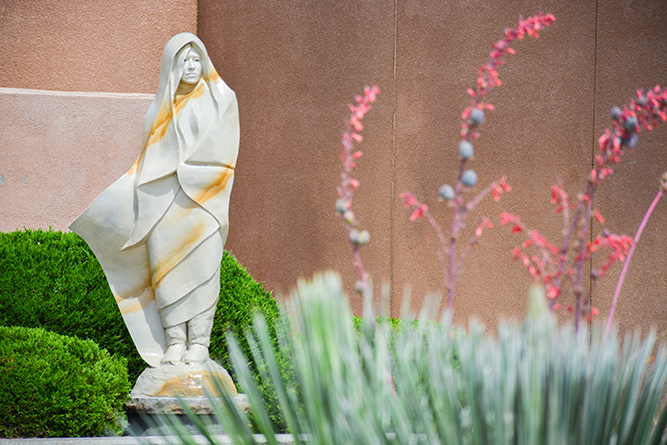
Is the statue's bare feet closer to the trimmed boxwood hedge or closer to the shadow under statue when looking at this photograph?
the shadow under statue

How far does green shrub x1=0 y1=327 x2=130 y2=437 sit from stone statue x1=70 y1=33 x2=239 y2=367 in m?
0.36

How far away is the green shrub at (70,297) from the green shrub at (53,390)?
0.73 meters

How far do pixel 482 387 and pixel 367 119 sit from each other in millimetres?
5699

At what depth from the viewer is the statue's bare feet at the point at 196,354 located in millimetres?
4246

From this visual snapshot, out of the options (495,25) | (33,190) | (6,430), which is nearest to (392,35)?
(495,25)

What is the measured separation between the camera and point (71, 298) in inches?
199

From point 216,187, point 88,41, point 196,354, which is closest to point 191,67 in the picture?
point 216,187

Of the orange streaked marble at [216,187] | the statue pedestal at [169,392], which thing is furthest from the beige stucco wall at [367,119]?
the statue pedestal at [169,392]

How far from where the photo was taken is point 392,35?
→ 6.52 metres

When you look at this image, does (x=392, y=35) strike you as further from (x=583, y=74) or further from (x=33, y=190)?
(x=33, y=190)

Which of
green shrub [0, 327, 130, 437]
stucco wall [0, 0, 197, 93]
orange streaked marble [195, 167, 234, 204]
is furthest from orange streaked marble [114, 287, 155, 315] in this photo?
stucco wall [0, 0, 197, 93]

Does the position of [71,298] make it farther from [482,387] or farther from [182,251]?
[482,387]

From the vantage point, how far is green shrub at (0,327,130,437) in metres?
3.83

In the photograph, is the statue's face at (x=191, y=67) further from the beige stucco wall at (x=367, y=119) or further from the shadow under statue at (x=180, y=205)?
the beige stucco wall at (x=367, y=119)
